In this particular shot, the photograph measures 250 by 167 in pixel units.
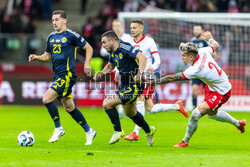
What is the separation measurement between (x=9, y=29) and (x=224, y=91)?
50.7 feet

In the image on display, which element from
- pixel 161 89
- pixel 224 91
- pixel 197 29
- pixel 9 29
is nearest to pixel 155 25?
pixel 161 89

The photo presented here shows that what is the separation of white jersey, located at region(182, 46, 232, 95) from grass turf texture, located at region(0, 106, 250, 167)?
1060mm

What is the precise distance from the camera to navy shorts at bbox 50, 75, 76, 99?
9445 millimetres

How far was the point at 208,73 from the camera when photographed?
29.2 feet

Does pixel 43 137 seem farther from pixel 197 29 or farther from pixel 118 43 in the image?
pixel 197 29

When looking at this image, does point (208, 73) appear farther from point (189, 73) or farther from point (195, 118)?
point (195, 118)

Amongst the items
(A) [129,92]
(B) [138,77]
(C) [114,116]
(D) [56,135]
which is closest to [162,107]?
(C) [114,116]

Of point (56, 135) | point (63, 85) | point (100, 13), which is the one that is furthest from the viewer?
point (100, 13)

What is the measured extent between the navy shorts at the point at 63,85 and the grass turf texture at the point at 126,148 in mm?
914

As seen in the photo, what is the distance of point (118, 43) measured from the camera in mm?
8906

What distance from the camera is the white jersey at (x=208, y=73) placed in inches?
342

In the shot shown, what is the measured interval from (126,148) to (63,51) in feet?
6.91

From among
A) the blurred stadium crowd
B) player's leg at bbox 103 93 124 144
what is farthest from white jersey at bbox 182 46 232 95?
the blurred stadium crowd

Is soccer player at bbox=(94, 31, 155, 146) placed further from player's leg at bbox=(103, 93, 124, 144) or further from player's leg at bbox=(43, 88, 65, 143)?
player's leg at bbox=(43, 88, 65, 143)
